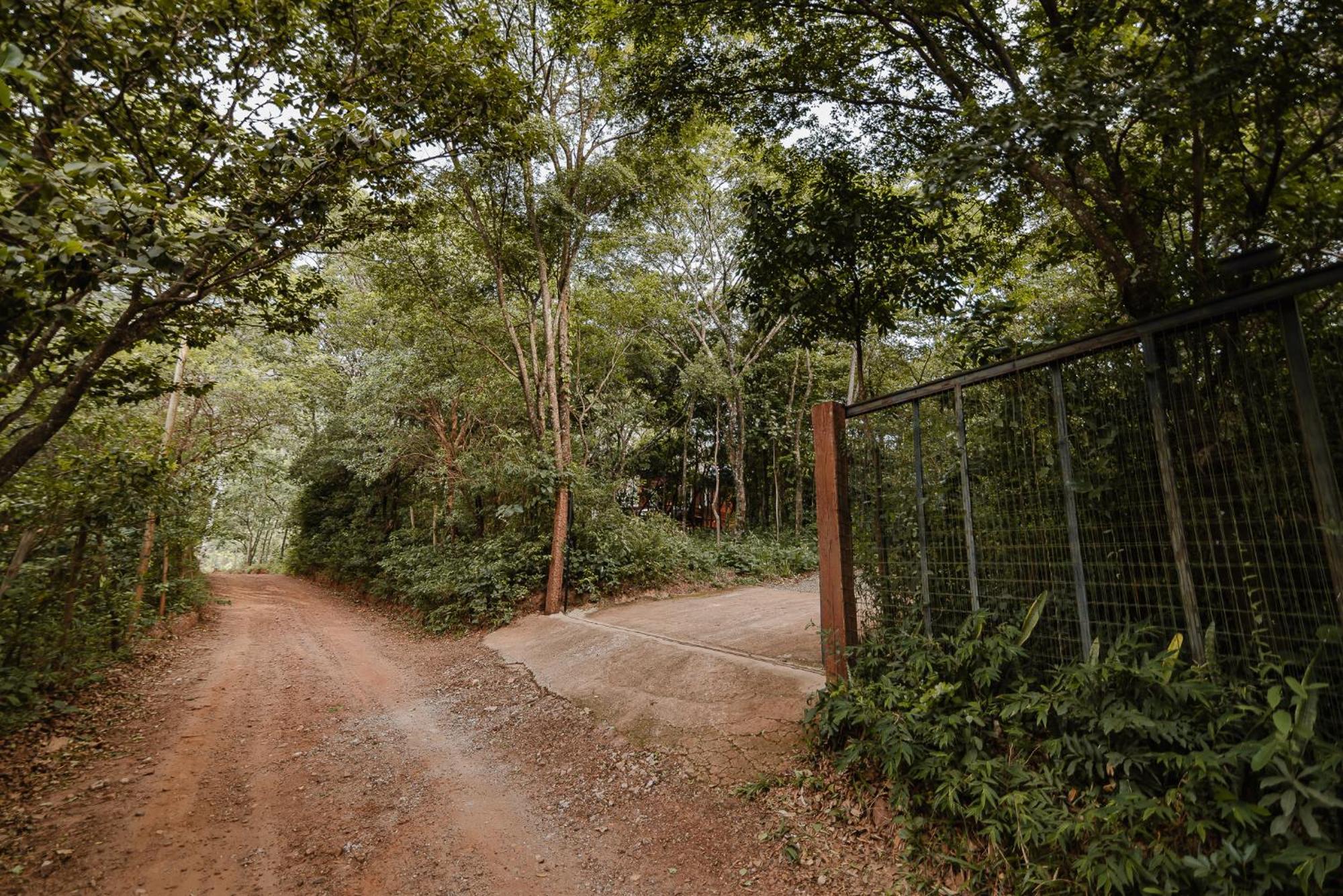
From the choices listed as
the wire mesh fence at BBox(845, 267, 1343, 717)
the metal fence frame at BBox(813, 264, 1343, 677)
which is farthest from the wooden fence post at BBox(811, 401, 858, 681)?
the wire mesh fence at BBox(845, 267, 1343, 717)

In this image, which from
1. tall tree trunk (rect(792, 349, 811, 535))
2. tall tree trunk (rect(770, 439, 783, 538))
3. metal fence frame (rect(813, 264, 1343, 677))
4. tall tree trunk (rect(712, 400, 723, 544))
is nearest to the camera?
metal fence frame (rect(813, 264, 1343, 677))

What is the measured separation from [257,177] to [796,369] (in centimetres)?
1531

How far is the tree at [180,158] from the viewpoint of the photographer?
103 inches

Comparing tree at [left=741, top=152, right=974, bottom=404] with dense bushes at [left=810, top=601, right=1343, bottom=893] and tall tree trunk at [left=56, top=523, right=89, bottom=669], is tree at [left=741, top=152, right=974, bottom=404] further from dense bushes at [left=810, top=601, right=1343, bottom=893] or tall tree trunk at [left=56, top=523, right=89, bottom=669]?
tall tree trunk at [left=56, top=523, right=89, bottom=669]

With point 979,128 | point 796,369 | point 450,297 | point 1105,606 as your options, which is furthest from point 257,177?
point 796,369

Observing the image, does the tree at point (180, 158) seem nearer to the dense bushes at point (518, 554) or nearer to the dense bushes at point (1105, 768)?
the dense bushes at point (1105, 768)

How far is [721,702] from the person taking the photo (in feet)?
15.6

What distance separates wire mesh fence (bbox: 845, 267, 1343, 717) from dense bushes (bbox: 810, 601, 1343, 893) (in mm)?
207

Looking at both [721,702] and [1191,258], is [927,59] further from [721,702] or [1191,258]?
[721,702]

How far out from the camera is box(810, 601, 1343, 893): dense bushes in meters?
1.97

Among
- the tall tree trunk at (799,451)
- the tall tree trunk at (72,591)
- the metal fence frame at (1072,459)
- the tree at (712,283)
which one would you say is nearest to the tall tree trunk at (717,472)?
the tree at (712,283)

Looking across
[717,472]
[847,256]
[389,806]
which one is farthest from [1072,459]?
[717,472]

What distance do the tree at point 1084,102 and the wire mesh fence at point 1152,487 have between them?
2.43 ft

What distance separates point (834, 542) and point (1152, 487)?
204cm
